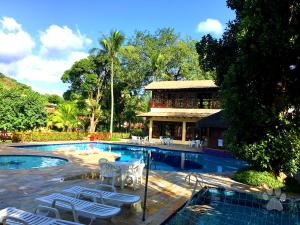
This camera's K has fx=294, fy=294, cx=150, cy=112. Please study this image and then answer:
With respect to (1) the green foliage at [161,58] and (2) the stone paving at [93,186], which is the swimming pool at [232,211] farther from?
(1) the green foliage at [161,58]

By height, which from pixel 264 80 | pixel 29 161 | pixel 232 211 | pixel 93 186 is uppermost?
pixel 264 80

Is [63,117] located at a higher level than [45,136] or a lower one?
higher

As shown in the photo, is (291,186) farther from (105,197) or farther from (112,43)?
(112,43)

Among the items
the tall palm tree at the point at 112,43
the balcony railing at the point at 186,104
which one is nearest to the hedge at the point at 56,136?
the tall palm tree at the point at 112,43

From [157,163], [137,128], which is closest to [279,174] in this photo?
[157,163]

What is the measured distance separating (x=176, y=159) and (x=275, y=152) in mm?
10822

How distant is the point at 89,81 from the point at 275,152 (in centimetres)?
2946

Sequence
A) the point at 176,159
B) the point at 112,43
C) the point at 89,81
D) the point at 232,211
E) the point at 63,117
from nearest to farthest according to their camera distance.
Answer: the point at 232,211 < the point at 176,159 < the point at 63,117 < the point at 112,43 < the point at 89,81

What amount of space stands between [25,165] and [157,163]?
768 cm

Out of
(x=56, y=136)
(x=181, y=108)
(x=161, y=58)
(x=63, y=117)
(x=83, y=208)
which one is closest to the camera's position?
(x=83, y=208)

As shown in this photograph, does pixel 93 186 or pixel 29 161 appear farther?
pixel 29 161

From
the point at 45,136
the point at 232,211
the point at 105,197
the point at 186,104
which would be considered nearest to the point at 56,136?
the point at 45,136

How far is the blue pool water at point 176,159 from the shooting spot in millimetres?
17062

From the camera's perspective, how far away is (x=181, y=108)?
30625 mm
